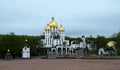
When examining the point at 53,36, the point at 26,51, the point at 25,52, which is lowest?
the point at 25,52

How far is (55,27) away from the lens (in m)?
104

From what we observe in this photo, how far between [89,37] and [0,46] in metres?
59.1

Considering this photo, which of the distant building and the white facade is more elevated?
the distant building

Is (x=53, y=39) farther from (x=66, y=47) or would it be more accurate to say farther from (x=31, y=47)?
(x=31, y=47)

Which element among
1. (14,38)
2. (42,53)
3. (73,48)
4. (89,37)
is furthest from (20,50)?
(89,37)

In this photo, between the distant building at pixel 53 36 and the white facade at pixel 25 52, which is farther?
the distant building at pixel 53 36

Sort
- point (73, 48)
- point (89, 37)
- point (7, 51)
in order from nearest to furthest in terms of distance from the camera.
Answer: point (7, 51)
point (73, 48)
point (89, 37)

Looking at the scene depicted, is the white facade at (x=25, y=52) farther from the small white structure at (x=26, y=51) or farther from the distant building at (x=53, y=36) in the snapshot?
the distant building at (x=53, y=36)
